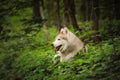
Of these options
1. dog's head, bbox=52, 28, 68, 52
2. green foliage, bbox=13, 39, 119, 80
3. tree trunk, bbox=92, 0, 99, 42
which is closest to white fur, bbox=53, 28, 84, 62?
dog's head, bbox=52, 28, 68, 52

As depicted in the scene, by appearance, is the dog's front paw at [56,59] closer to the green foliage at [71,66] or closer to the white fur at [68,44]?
the green foliage at [71,66]

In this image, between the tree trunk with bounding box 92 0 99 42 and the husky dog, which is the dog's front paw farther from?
the tree trunk with bounding box 92 0 99 42

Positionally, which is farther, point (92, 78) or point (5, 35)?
point (5, 35)

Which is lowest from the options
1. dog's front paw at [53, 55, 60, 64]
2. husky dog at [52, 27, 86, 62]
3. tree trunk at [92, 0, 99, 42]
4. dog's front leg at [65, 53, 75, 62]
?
dog's front paw at [53, 55, 60, 64]

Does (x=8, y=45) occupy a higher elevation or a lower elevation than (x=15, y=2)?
lower

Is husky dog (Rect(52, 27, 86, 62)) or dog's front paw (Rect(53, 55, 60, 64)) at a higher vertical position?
husky dog (Rect(52, 27, 86, 62))

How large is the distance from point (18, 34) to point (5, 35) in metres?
0.68

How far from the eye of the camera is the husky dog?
1011 cm

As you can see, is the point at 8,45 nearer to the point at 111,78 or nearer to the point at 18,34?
the point at 18,34

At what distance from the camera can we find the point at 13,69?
11.8m

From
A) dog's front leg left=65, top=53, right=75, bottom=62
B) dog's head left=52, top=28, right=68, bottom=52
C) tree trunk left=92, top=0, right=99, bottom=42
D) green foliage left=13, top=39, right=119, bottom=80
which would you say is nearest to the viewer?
green foliage left=13, top=39, right=119, bottom=80

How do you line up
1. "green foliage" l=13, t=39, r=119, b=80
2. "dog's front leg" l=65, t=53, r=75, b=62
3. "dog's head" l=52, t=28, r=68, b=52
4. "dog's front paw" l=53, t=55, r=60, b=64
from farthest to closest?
1. "dog's front paw" l=53, t=55, r=60, b=64
2. "dog's head" l=52, t=28, r=68, b=52
3. "dog's front leg" l=65, t=53, r=75, b=62
4. "green foliage" l=13, t=39, r=119, b=80

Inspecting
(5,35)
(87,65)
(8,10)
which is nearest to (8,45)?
(5,35)

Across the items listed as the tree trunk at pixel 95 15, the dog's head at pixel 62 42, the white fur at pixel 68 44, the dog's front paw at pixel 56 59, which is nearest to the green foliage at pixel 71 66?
the dog's front paw at pixel 56 59
